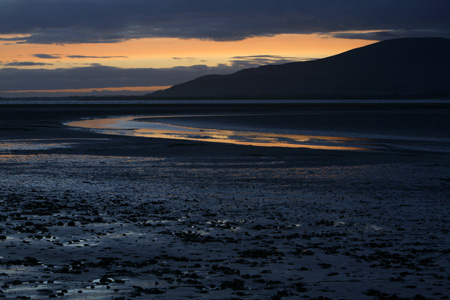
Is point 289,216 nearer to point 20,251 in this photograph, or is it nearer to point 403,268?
point 403,268

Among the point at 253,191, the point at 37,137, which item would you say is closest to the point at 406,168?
the point at 253,191

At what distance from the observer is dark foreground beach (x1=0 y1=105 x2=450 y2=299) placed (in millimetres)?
8000

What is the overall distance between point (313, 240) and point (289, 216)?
243 cm

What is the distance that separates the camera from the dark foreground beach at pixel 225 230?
800cm

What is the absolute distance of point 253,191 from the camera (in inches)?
675

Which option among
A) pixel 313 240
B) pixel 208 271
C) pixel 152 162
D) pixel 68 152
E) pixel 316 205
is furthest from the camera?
pixel 68 152

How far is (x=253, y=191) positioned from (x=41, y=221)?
659cm

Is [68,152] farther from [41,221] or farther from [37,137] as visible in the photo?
[41,221]

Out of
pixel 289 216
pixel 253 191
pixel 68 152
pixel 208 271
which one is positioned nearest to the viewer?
pixel 208 271

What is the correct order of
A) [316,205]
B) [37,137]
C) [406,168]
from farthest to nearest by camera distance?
[37,137] → [406,168] → [316,205]

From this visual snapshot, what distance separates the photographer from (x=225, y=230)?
464 inches

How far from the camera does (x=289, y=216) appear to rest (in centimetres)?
1330

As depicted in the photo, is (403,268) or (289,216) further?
(289,216)

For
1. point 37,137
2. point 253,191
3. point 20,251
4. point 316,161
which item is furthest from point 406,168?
point 37,137
